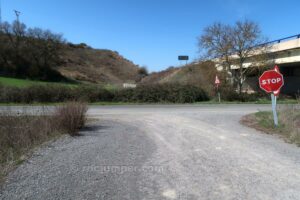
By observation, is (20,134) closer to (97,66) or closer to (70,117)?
(70,117)

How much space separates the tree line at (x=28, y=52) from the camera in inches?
2446

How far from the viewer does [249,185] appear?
5.10m

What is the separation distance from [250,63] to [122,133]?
94.0ft

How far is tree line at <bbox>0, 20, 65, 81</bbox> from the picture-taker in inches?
2446

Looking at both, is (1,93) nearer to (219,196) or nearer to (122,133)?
(122,133)

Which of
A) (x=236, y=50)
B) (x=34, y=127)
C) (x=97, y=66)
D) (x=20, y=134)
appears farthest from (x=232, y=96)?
(x=97, y=66)

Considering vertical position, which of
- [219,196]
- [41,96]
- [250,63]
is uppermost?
[250,63]

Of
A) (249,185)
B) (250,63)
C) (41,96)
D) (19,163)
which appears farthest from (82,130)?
(250,63)

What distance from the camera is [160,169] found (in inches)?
237

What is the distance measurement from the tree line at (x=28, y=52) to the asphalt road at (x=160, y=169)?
59671 millimetres

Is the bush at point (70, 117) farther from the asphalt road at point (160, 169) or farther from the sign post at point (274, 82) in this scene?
the sign post at point (274, 82)
